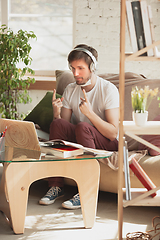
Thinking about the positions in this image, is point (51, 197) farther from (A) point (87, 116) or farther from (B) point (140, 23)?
(B) point (140, 23)

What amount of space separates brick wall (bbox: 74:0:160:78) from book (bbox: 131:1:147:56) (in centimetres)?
207

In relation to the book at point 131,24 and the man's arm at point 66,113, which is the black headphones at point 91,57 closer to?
the man's arm at point 66,113

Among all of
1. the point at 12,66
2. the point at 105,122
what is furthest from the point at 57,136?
the point at 12,66

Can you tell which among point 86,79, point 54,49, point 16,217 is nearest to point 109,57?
point 54,49

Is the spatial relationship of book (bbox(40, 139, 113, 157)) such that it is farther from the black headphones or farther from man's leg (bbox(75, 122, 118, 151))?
the black headphones

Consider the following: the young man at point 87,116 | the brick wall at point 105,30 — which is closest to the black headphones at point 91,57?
the young man at point 87,116

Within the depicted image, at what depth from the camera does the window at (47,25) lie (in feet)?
Answer: 12.3

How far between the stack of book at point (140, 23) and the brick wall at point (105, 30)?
207 cm

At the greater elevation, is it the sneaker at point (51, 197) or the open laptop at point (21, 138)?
the open laptop at point (21, 138)

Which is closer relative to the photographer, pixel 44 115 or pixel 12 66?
pixel 44 115

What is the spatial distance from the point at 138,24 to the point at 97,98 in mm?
798

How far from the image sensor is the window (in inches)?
148

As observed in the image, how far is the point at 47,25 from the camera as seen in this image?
3.80 metres

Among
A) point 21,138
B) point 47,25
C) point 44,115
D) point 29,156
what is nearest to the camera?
point 29,156
